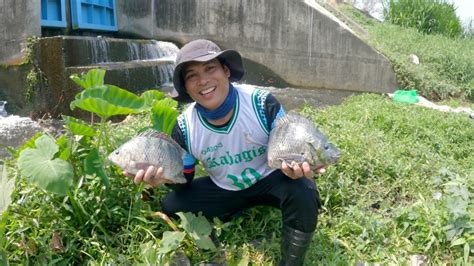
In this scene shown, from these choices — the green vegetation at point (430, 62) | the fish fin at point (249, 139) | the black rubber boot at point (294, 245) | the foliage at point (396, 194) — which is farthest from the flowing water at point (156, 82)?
the black rubber boot at point (294, 245)

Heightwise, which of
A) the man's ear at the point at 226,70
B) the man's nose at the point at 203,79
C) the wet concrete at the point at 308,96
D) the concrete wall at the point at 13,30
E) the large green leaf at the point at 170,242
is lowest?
the wet concrete at the point at 308,96

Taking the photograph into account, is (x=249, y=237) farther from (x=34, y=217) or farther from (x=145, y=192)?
(x=34, y=217)

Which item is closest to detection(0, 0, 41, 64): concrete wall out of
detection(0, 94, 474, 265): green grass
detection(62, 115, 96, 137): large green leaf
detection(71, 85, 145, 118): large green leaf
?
detection(0, 94, 474, 265): green grass

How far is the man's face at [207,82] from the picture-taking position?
7.01 ft

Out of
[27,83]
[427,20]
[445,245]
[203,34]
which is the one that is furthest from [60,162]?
[427,20]

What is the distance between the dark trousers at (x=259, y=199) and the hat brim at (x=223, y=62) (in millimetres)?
531

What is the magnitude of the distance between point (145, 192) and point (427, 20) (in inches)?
485

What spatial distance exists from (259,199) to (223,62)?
2.58 feet

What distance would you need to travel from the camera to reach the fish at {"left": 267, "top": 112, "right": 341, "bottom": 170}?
1.91 m

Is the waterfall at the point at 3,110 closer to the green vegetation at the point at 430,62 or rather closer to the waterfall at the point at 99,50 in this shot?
the waterfall at the point at 99,50

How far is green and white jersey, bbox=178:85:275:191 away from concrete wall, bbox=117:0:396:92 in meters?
8.33

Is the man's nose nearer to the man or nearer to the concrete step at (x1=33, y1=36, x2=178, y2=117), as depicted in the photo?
the man

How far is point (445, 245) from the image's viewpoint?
7.95 ft

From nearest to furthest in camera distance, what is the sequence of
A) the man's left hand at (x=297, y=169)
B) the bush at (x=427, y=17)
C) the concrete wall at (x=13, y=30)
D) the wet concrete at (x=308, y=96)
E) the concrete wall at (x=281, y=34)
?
the man's left hand at (x=297, y=169)
the concrete wall at (x=13, y=30)
the wet concrete at (x=308, y=96)
the concrete wall at (x=281, y=34)
the bush at (x=427, y=17)
